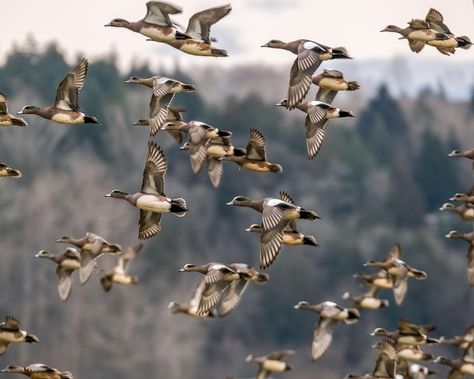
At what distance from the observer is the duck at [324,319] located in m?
27.7

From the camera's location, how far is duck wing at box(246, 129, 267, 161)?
26.2 metres

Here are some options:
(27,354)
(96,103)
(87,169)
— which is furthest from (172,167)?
(27,354)

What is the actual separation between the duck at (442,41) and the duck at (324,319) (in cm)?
414

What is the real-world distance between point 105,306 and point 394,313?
11.1 m

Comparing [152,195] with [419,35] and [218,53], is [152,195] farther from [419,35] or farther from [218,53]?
[419,35]

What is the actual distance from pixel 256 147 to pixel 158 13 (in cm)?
224

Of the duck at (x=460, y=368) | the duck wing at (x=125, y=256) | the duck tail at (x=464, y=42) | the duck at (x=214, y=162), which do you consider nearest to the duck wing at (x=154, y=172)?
the duck at (x=214, y=162)

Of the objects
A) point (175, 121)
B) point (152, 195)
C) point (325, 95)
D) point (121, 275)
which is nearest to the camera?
point (152, 195)

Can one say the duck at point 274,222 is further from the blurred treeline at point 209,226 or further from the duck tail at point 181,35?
the blurred treeline at point 209,226

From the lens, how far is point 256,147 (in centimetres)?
2639

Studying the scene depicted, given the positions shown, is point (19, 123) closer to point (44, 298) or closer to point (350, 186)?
point (44, 298)

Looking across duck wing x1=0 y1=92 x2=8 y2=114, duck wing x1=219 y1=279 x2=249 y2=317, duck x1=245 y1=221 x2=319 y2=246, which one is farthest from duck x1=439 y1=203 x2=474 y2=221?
duck wing x1=0 y1=92 x2=8 y2=114

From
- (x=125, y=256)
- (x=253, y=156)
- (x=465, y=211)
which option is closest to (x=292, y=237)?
(x=253, y=156)

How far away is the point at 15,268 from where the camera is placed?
71250 mm
